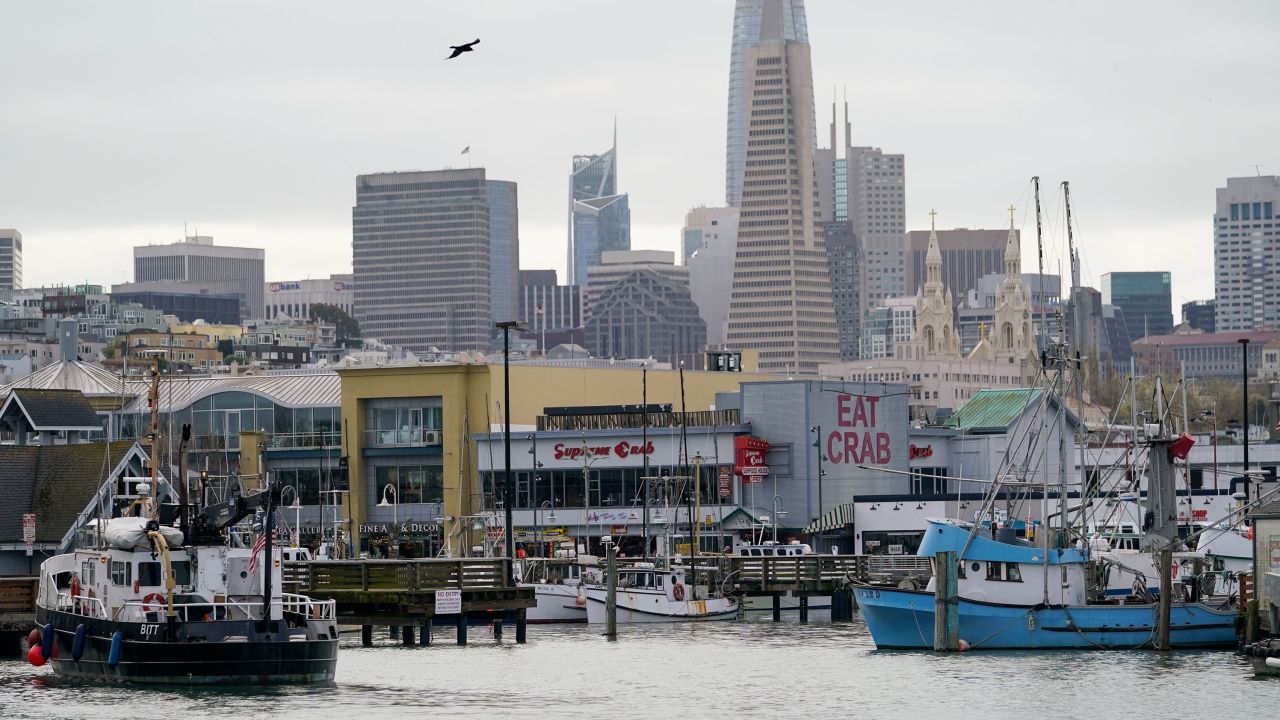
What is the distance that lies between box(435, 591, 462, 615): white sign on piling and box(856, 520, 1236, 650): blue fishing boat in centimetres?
1611

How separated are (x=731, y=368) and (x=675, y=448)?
4351 centimetres

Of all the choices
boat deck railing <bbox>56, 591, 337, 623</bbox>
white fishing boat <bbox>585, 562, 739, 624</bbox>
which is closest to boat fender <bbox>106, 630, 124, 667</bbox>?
boat deck railing <bbox>56, 591, 337, 623</bbox>

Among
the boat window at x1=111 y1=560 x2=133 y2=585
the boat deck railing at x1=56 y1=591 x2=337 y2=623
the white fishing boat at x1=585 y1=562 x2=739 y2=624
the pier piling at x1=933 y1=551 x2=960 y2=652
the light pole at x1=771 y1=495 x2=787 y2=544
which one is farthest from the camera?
the light pole at x1=771 y1=495 x2=787 y2=544

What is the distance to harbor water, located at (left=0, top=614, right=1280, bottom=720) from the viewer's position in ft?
198

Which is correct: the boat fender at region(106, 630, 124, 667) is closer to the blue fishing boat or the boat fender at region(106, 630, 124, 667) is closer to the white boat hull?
the blue fishing boat

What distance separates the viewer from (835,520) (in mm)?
122562

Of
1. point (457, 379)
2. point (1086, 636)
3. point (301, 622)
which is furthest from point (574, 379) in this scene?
point (301, 622)

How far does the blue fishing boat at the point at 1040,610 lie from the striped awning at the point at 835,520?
44.3m

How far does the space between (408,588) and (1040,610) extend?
2124cm

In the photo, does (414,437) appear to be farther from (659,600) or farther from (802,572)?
(802,572)

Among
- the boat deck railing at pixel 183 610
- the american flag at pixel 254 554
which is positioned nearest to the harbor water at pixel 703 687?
the boat deck railing at pixel 183 610

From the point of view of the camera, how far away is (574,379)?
14338 centimetres

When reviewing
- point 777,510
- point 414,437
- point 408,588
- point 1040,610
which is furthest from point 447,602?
point 414,437

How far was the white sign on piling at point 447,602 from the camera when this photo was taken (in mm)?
79000
